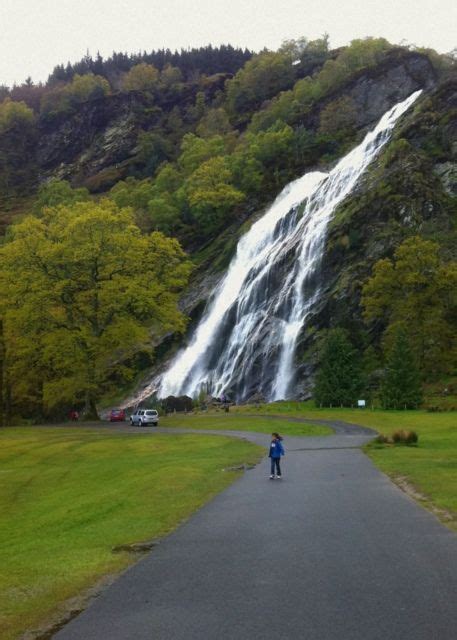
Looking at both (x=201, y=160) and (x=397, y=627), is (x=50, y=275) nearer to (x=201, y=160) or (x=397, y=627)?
(x=397, y=627)

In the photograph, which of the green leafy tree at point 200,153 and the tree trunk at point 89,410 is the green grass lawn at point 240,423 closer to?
the tree trunk at point 89,410

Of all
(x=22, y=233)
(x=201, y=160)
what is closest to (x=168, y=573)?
(x=22, y=233)

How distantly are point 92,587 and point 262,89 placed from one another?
17077cm

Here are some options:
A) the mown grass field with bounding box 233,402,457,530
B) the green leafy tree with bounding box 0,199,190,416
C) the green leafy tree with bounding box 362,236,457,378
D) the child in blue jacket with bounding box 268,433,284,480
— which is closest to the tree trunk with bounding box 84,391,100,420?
the green leafy tree with bounding box 0,199,190,416

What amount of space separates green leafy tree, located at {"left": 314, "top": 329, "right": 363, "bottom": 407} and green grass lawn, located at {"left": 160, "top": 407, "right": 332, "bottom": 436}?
752 centimetres

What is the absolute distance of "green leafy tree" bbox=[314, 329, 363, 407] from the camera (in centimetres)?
5591

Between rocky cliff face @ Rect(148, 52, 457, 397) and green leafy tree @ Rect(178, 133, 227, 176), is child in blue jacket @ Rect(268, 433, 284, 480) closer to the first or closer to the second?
rocky cliff face @ Rect(148, 52, 457, 397)

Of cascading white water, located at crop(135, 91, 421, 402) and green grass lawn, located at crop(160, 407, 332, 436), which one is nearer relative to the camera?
green grass lawn, located at crop(160, 407, 332, 436)

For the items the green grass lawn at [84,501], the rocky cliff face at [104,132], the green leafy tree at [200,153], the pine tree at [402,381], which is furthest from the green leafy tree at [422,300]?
the rocky cliff face at [104,132]

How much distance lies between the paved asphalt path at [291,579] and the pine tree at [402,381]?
36815mm

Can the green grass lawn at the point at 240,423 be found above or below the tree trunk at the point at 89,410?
below

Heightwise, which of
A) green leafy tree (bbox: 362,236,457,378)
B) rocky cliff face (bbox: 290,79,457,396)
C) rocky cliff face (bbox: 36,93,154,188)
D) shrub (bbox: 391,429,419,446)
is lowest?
shrub (bbox: 391,429,419,446)

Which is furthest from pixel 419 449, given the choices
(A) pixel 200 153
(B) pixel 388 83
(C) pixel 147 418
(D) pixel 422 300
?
(A) pixel 200 153

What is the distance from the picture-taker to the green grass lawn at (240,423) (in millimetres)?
39659
